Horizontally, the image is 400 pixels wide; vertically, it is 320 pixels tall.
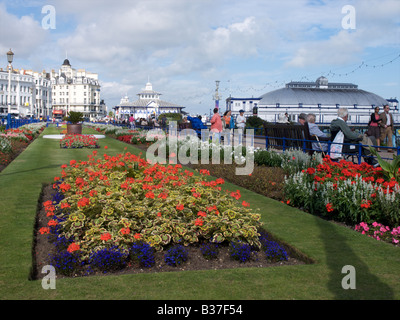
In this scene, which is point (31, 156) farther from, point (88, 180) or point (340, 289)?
point (340, 289)

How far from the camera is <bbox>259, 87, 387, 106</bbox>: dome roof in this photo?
217 ft

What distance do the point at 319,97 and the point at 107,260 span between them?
67.2 m

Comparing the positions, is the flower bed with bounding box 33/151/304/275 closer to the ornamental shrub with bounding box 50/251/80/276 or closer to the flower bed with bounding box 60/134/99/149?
the ornamental shrub with bounding box 50/251/80/276

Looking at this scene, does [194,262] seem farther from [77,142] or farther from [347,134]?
[77,142]

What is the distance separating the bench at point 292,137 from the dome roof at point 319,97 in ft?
164

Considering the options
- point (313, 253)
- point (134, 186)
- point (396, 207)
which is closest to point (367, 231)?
point (396, 207)

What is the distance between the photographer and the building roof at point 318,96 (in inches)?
2606

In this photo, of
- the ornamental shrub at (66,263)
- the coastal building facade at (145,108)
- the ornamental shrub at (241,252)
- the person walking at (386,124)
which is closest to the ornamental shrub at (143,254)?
the ornamental shrub at (66,263)

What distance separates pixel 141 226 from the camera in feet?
17.9

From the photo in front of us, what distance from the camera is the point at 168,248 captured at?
5348 millimetres

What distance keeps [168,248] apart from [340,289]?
2146 millimetres

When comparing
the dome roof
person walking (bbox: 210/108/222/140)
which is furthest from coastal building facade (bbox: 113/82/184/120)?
person walking (bbox: 210/108/222/140)
